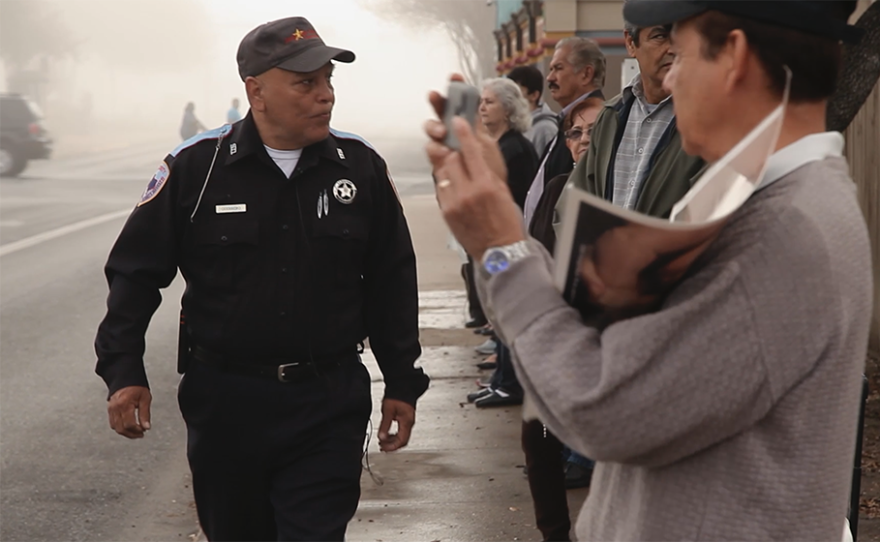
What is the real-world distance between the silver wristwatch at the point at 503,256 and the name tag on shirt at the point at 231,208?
2.16m

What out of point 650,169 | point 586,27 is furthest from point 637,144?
point 586,27

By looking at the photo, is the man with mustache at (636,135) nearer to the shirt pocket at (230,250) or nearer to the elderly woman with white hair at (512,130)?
the shirt pocket at (230,250)

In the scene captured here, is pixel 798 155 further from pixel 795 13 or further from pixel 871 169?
pixel 871 169

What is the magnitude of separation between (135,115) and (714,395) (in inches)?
4025

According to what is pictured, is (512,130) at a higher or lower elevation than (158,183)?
lower

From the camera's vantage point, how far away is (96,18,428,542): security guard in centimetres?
364

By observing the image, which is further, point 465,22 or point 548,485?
point 465,22

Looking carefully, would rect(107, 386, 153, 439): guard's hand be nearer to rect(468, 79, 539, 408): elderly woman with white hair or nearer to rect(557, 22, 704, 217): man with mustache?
rect(557, 22, 704, 217): man with mustache

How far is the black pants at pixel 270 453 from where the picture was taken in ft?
11.9

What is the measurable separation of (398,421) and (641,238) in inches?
99.6

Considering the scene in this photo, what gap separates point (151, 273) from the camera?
3.80 metres

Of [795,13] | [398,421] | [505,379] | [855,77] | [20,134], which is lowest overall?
[20,134]

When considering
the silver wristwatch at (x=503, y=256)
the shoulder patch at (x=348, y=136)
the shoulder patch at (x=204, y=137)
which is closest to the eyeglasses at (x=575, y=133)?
the shoulder patch at (x=348, y=136)

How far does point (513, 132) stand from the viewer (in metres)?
7.49
